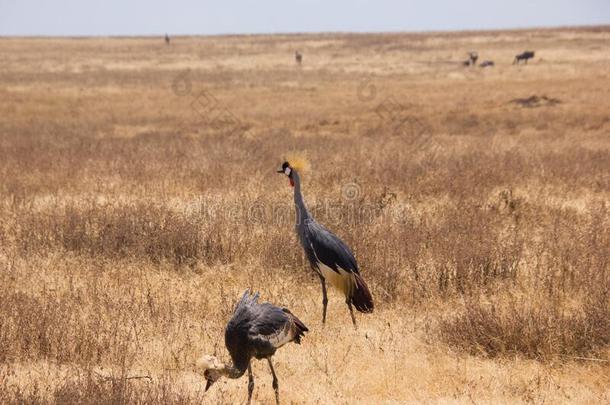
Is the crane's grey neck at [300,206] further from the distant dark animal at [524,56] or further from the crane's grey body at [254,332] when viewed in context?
the distant dark animal at [524,56]

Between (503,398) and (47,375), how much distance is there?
3.69 meters

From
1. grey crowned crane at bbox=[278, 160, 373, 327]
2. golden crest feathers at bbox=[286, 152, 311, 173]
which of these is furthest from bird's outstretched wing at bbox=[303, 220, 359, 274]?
golden crest feathers at bbox=[286, 152, 311, 173]

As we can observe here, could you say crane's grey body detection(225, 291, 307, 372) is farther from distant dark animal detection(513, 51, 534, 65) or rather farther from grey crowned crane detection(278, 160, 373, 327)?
distant dark animal detection(513, 51, 534, 65)

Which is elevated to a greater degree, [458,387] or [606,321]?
[606,321]

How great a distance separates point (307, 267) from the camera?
23.1 ft

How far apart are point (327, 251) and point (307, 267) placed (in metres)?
1.51

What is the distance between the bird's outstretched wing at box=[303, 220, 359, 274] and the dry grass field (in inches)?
27.6

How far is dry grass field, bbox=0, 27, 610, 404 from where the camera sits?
495cm

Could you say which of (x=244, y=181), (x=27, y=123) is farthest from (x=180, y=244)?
(x=27, y=123)

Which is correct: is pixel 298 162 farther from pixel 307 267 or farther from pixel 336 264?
pixel 307 267

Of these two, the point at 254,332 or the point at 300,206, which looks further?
the point at 300,206

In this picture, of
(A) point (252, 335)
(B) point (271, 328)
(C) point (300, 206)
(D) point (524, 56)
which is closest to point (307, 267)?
(C) point (300, 206)

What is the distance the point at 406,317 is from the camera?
6.00m

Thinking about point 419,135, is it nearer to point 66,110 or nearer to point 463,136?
point 463,136
